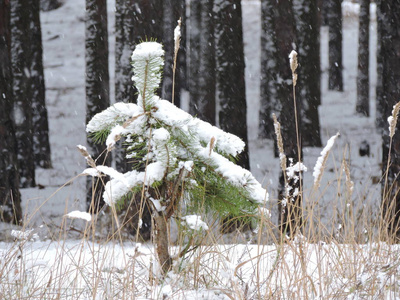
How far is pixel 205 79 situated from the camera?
7.74 m

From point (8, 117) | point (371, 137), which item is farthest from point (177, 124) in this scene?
point (371, 137)

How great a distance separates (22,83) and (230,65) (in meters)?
3.12

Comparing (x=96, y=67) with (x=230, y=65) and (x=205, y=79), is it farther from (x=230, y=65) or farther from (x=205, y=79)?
(x=230, y=65)

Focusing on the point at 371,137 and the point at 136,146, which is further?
the point at 371,137

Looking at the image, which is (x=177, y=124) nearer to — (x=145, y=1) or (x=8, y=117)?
(x=145, y=1)

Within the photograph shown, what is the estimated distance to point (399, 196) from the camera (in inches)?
220

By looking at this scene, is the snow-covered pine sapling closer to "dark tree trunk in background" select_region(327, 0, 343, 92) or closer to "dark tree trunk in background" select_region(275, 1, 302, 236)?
"dark tree trunk in background" select_region(275, 1, 302, 236)

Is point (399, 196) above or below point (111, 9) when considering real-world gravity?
below

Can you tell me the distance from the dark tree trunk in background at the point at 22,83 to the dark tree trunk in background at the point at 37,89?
0.08 m

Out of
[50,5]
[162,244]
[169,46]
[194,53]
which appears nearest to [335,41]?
[194,53]

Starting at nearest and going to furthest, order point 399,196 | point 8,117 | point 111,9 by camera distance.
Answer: point 399,196
point 8,117
point 111,9

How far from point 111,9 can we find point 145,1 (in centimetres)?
1307

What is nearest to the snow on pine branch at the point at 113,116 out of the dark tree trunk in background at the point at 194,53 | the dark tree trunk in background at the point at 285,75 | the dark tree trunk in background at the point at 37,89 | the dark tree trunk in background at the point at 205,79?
the dark tree trunk in background at the point at 285,75

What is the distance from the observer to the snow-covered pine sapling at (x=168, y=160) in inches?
86.8
